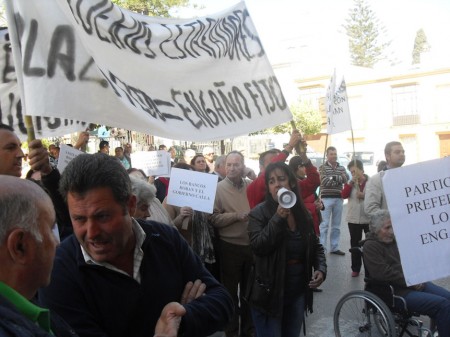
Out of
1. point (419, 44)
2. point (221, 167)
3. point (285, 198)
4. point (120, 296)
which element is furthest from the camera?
point (419, 44)

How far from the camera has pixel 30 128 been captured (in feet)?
7.57

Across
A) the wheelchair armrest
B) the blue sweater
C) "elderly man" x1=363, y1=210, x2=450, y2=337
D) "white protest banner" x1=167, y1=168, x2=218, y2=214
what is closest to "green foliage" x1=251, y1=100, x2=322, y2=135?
"white protest banner" x1=167, y1=168, x2=218, y2=214

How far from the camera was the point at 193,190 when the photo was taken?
4.50m

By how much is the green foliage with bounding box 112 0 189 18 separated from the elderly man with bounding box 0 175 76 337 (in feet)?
51.6

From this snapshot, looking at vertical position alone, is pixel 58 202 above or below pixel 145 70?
below

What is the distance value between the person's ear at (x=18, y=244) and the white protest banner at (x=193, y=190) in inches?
126

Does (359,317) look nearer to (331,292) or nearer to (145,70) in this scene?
(331,292)

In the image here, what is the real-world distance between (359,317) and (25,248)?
3618mm

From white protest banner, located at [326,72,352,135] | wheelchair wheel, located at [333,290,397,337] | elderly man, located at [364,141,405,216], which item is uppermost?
white protest banner, located at [326,72,352,135]

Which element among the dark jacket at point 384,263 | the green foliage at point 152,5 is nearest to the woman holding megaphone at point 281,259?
the dark jacket at point 384,263

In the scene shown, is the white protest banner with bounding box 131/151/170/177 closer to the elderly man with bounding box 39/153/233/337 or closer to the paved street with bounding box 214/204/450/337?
the paved street with bounding box 214/204/450/337

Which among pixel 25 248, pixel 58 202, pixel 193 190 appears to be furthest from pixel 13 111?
pixel 25 248

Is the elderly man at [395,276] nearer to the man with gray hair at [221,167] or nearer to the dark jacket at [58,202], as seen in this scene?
the man with gray hair at [221,167]

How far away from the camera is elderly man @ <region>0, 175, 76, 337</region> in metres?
1.15
